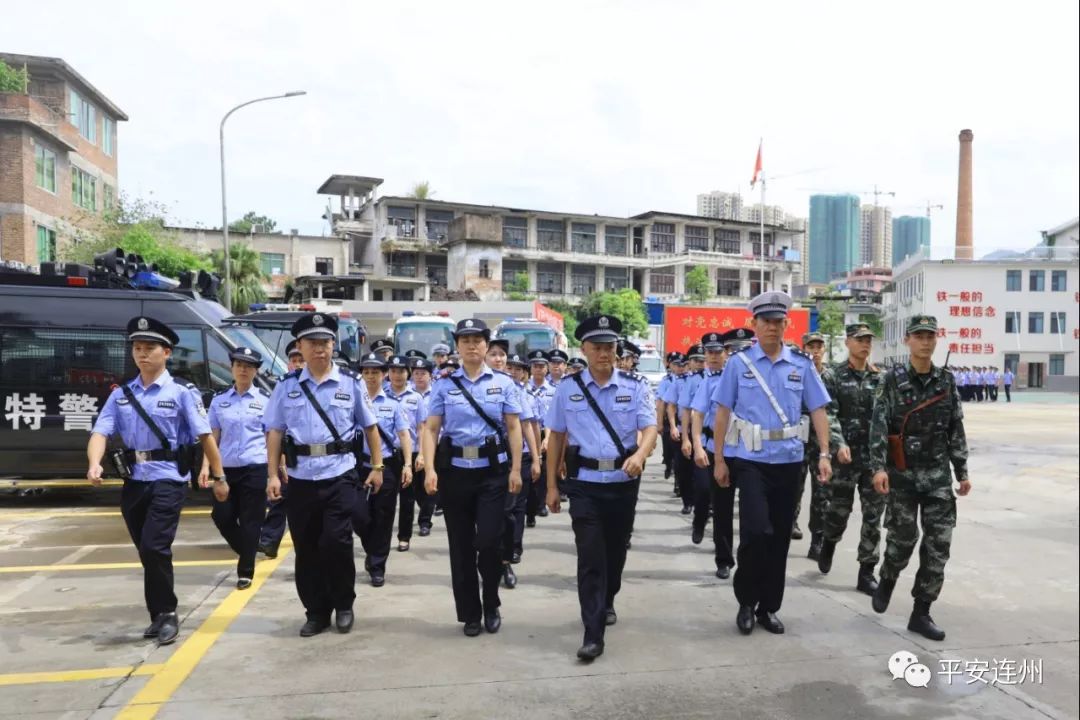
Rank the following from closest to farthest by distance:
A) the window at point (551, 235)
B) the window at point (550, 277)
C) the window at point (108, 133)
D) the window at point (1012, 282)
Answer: the window at point (108, 133), the window at point (1012, 282), the window at point (550, 277), the window at point (551, 235)

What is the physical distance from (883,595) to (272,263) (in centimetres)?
4408

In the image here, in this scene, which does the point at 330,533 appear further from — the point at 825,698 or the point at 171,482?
the point at 825,698

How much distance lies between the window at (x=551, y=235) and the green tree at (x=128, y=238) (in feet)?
94.2

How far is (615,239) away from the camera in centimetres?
5747

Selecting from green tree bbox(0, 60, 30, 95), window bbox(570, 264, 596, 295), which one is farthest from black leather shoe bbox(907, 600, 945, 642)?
window bbox(570, 264, 596, 295)

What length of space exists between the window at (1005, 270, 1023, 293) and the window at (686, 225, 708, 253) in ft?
62.4

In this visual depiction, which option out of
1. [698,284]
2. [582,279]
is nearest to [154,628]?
[698,284]

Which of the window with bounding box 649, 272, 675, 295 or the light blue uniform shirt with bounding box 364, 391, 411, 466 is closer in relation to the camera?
the light blue uniform shirt with bounding box 364, 391, 411, 466

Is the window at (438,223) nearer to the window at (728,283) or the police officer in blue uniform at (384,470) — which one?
the window at (728,283)

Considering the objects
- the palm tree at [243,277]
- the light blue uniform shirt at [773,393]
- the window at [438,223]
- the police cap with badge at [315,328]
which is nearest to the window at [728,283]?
the window at [438,223]

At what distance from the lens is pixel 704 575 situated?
654 cm

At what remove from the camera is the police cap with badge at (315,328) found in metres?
5.09

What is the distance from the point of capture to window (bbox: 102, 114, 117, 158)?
100ft

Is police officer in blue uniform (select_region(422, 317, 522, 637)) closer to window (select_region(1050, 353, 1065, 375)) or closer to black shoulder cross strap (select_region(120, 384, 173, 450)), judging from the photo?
black shoulder cross strap (select_region(120, 384, 173, 450))
